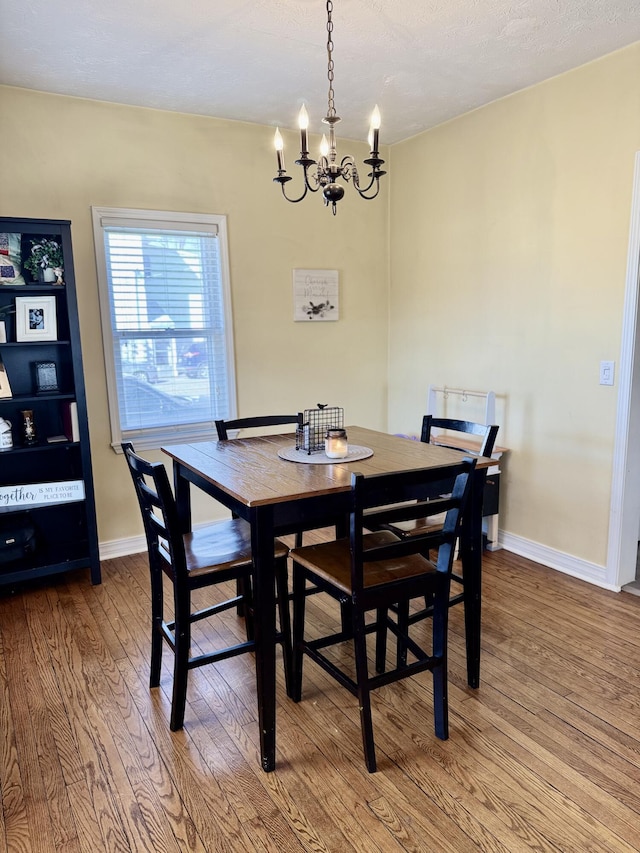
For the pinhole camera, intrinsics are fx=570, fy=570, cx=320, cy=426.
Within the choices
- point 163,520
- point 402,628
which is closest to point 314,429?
point 163,520

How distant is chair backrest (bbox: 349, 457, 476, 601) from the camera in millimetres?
1661

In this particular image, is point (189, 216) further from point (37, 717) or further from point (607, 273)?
point (37, 717)

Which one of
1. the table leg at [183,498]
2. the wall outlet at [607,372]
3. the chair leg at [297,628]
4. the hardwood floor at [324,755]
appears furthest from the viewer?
the wall outlet at [607,372]

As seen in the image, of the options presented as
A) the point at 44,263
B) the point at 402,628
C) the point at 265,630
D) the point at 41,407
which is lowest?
the point at 402,628

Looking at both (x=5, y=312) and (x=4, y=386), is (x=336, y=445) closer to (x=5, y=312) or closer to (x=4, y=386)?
(x=4, y=386)

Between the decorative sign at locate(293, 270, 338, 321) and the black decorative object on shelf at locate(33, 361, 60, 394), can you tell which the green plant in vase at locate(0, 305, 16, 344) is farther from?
the decorative sign at locate(293, 270, 338, 321)

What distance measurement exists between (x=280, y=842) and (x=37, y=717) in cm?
106

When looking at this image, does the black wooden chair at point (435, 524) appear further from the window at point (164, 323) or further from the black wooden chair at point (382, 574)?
the window at point (164, 323)

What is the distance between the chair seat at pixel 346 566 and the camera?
1.88 meters

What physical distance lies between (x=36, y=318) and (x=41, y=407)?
0.53 meters

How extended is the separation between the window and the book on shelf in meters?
0.30

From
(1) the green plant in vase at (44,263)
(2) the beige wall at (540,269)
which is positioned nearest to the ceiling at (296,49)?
(2) the beige wall at (540,269)

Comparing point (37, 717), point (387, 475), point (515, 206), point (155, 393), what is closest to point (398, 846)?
point (387, 475)

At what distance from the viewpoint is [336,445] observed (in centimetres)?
222
